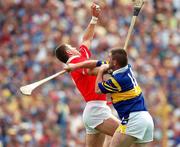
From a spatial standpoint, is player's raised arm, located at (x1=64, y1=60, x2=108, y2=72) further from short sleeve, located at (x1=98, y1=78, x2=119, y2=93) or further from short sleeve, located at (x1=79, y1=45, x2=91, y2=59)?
short sleeve, located at (x1=79, y1=45, x2=91, y2=59)

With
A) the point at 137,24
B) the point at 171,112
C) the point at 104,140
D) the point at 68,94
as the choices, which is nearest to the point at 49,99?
the point at 68,94

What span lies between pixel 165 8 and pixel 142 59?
2416 mm

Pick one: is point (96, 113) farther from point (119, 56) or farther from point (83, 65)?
point (119, 56)

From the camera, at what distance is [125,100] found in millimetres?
13867

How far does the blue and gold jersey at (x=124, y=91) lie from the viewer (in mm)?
13789

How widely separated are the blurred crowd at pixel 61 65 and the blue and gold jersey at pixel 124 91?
5.13 m

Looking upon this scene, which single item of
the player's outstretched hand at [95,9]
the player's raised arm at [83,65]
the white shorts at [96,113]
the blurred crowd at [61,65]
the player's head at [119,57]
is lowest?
the blurred crowd at [61,65]

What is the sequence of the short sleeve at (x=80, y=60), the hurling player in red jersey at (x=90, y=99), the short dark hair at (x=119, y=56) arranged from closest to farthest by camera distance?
the short dark hair at (x=119, y=56)
the short sleeve at (x=80, y=60)
the hurling player in red jersey at (x=90, y=99)

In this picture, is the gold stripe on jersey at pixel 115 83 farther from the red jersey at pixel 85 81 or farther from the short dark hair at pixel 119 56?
the red jersey at pixel 85 81

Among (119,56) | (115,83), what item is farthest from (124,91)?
(119,56)

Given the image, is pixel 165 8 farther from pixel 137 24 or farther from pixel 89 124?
pixel 89 124

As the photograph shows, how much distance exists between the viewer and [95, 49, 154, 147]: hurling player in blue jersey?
542 inches

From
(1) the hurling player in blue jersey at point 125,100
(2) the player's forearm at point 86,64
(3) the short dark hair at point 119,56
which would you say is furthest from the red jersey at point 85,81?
(3) the short dark hair at point 119,56

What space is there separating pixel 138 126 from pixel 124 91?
1.70 ft
